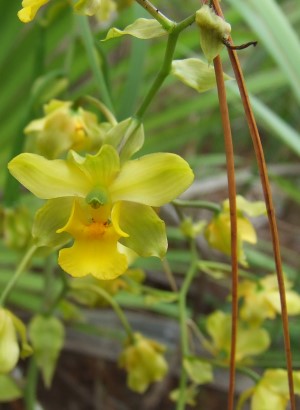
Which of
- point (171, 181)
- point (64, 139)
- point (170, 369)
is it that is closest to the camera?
point (171, 181)

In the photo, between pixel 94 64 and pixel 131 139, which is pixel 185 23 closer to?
pixel 131 139

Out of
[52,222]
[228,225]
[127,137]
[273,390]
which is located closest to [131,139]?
[127,137]

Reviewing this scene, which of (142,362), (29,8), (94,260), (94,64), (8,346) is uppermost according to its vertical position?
(29,8)

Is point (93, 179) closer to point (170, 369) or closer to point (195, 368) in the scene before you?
point (195, 368)

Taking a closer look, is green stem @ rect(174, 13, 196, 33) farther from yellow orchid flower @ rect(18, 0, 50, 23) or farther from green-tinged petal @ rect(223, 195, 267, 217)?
green-tinged petal @ rect(223, 195, 267, 217)

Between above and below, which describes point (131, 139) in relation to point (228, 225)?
above

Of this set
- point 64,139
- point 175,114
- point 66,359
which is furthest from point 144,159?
point 66,359
